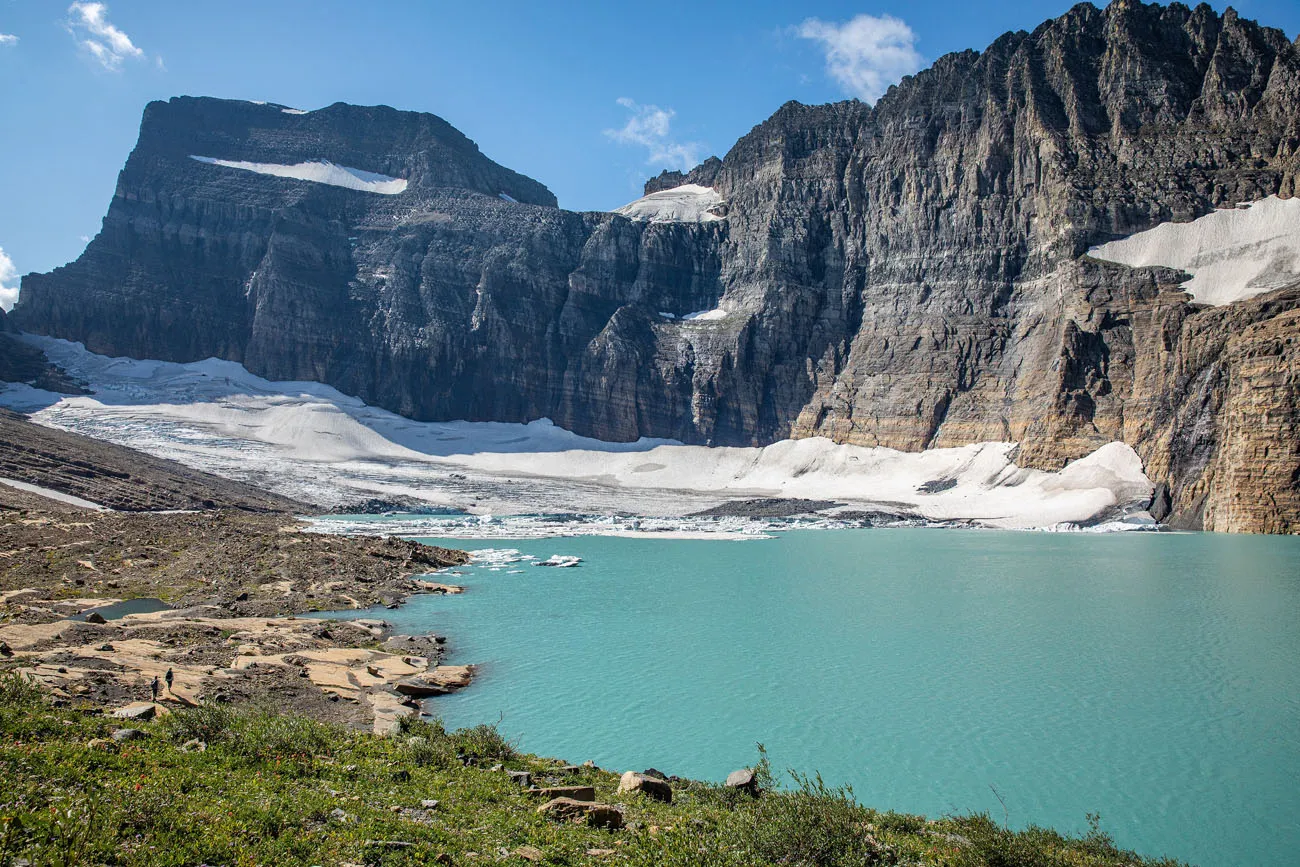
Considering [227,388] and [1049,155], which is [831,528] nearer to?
[1049,155]

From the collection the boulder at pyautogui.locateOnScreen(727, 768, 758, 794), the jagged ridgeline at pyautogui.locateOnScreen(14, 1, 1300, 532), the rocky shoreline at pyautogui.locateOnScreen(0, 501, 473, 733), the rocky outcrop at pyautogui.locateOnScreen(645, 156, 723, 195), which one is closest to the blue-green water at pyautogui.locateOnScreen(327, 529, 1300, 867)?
the rocky shoreline at pyautogui.locateOnScreen(0, 501, 473, 733)

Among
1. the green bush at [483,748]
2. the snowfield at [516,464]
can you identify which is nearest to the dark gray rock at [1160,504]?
the snowfield at [516,464]

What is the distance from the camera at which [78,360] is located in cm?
9425

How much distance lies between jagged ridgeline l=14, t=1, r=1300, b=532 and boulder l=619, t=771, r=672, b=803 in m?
57.9

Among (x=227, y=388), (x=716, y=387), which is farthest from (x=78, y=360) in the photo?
(x=716, y=387)

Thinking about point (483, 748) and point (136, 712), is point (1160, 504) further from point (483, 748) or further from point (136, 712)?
point (136, 712)

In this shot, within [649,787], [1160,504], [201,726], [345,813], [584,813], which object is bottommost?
[649,787]

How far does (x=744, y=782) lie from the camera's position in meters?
9.10

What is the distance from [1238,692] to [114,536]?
36.9 metres

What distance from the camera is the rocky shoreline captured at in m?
12.4

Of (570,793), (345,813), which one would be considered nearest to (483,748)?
(570,793)

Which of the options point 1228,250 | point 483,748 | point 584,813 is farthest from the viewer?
point 1228,250

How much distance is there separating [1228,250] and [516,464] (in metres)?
78.4

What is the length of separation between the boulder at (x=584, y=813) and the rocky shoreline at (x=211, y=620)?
16.0 ft
